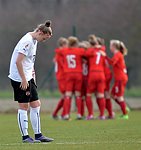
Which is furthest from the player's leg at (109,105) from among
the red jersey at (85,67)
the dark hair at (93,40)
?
the dark hair at (93,40)

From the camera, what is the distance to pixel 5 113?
20078 millimetres

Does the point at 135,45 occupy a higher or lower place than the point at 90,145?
higher

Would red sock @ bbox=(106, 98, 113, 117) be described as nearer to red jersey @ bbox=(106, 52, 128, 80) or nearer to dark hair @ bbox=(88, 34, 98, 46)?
red jersey @ bbox=(106, 52, 128, 80)

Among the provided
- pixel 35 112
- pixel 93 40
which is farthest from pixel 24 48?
pixel 93 40

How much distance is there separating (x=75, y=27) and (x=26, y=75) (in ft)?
34.5

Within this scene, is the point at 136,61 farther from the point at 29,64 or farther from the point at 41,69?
the point at 29,64

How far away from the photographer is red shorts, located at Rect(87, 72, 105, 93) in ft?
53.8

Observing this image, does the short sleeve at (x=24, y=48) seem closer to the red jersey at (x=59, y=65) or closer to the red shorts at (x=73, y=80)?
the red shorts at (x=73, y=80)

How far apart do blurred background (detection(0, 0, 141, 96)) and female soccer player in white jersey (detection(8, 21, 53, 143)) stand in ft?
32.7

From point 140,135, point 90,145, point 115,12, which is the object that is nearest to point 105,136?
point 140,135

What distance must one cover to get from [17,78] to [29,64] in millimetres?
266

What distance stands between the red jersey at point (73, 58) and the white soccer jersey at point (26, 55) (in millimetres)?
6590

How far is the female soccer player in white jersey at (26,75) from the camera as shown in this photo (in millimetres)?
9695

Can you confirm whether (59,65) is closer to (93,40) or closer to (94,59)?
(94,59)
